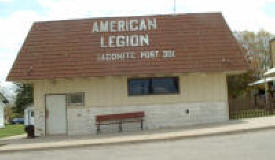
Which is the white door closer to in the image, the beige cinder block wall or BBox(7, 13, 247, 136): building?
BBox(7, 13, 247, 136): building

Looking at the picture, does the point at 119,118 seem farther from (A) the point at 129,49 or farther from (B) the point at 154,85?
(A) the point at 129,49

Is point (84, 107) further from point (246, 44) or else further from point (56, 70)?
point (246, 44)

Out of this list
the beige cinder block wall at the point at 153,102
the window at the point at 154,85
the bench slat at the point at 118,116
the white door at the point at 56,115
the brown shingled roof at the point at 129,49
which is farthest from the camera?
the white door at the point at 56,115

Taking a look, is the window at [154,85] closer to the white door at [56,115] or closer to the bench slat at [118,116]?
the bench slat at [118,116]

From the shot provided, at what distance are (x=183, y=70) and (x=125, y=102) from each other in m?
3.48

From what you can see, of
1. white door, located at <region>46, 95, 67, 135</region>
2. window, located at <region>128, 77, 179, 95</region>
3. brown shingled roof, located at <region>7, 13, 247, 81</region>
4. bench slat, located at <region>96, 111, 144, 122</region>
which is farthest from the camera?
white door, located at <region>46, 95, 67, 135</region>

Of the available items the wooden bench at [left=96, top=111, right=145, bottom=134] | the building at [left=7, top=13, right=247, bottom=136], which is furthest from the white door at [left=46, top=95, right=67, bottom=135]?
the wooden bench at [left=96, top=111, right=145, bottom=134]

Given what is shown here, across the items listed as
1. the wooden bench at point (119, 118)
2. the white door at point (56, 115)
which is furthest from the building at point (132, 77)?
the wooden bench at point (119, 118)

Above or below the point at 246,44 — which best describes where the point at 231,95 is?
below

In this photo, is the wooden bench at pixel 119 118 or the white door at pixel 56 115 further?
the white door at pixel 56 115

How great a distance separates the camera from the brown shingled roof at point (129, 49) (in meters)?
22.4

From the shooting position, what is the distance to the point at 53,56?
76.6 ft

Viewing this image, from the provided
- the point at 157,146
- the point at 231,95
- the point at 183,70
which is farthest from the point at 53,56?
the point at 231,95

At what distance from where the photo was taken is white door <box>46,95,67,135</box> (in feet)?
75.8
